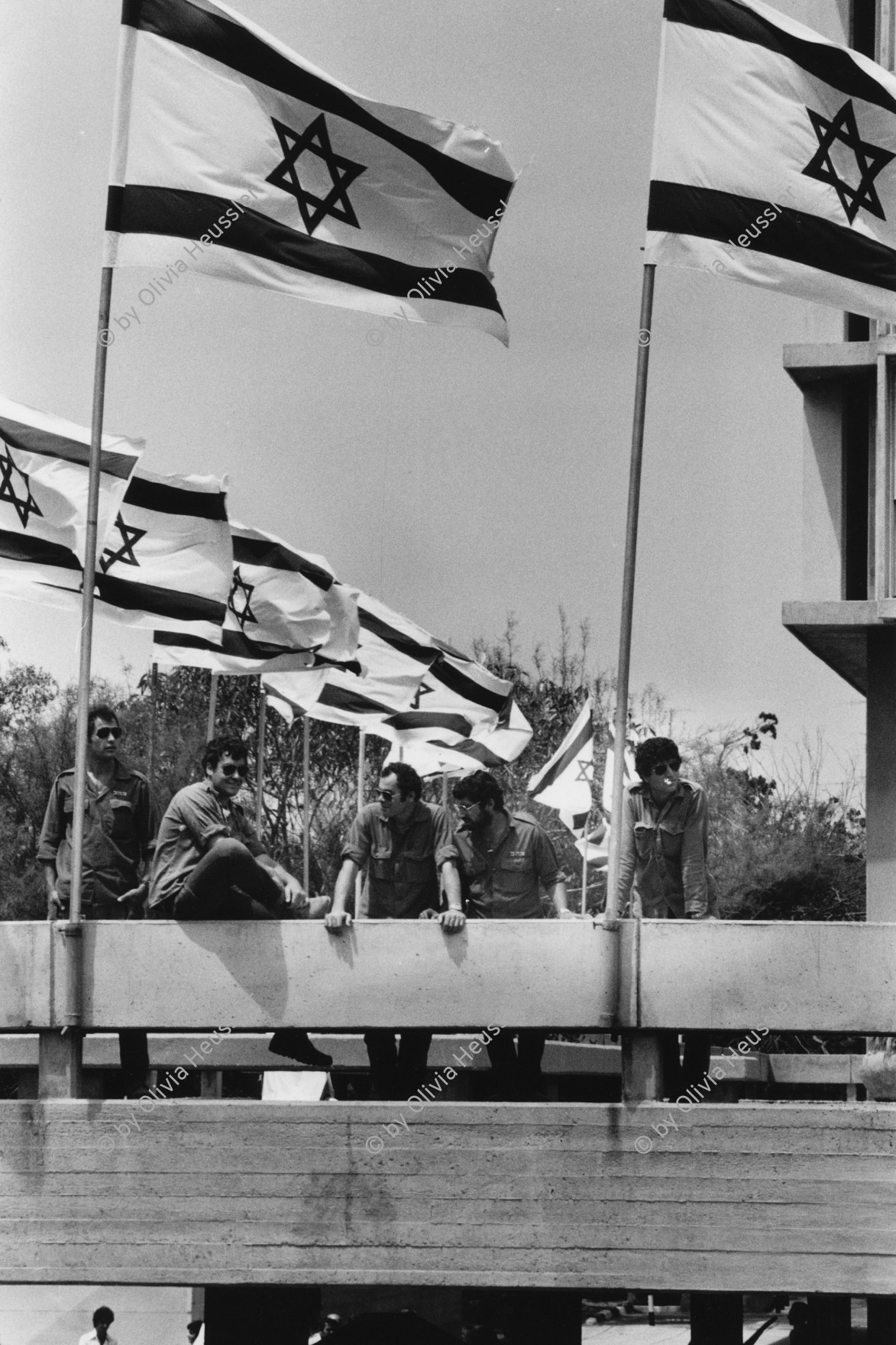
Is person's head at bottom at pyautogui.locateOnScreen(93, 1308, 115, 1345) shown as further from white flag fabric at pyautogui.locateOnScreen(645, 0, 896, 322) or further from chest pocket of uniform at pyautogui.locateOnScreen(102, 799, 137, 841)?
white flag fabric at pyautogui.locateOnScreen(645, 0, 896, 322)

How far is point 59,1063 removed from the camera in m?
8.98

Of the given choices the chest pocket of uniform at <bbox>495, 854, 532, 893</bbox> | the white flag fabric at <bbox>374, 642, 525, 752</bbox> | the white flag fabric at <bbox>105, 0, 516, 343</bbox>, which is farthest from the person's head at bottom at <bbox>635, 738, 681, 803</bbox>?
the white flag fabric at <bbox>374, 642, 525, 752</bbox>

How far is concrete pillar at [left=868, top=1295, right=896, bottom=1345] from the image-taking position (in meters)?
14.9

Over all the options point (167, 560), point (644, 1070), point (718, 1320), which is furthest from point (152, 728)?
point (644, 1070)

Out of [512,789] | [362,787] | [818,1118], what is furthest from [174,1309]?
[512,789]

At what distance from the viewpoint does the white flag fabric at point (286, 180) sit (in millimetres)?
9984

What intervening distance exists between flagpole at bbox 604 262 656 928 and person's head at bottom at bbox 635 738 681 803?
46 centimetres

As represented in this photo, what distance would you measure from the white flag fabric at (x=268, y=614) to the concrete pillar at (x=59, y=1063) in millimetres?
8649

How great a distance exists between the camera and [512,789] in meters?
50.2

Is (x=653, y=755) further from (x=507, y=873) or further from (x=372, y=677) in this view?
(x=372, y=677)

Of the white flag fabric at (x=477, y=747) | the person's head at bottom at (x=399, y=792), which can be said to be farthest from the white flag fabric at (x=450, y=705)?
the person's head at bottom at (x=399, y=792)

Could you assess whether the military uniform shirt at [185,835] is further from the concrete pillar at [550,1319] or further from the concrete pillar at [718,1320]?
the concrete pillar at [718,1320]

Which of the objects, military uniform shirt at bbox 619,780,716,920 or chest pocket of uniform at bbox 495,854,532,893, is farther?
chest pocket of uniform at bbox 495,854,532,893

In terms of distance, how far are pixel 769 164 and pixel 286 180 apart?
9.06ft
